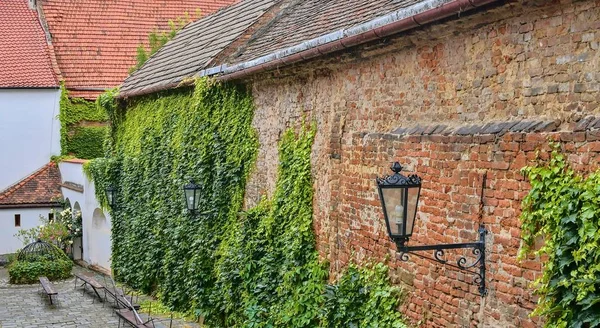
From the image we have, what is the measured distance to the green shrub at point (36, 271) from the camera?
2155 centimetres

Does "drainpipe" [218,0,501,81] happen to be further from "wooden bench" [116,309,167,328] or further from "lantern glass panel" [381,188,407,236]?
"wooden bench" [116,309,167,328]

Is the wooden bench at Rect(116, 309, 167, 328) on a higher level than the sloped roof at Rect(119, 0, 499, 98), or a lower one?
lower

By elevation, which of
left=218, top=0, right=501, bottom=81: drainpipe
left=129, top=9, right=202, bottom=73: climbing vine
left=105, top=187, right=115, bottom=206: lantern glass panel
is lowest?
left=105, top=187, right=115, bottom=206: lantern glass panel

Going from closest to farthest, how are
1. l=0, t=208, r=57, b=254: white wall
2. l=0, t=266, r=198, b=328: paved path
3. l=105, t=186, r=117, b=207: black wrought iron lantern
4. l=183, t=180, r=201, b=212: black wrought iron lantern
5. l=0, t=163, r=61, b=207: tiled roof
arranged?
1. l=183, t=180, r=201, b=212: black wrought iron lantern
2. l=0, t=266, r=198, b=328: paved path
3. l=105, t=186, r=117, b=207: black wrought iron lantern
4. l=0, t=208, r=57, b=254: white wall
5. l=0, t=163, r=61, b=207: tiled roof

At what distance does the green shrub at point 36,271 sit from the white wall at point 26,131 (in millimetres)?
6684

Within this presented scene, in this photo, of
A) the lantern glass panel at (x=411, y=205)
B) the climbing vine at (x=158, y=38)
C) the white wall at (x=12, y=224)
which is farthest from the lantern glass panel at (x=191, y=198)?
the white wall at (x=12, y=224)

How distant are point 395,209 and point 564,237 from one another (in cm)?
143

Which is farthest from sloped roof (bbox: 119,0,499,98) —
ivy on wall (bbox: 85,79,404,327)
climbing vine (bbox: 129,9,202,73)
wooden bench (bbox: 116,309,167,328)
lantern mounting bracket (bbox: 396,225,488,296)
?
climbing vine (bbox: 129,9,202,73)

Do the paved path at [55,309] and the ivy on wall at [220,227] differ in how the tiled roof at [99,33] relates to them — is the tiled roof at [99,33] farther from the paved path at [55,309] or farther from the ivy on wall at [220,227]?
the paved path at [55,309]

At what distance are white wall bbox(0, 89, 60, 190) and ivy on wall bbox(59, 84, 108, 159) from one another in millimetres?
327

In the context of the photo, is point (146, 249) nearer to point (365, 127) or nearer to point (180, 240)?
point (180, 240)

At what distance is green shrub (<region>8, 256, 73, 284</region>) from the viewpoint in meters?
21.5

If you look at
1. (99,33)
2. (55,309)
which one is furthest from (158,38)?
(55,309)

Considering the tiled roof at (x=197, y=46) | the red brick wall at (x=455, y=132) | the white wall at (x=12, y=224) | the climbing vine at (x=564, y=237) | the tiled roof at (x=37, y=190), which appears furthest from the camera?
the tiled roof at (x=37, y=190)
